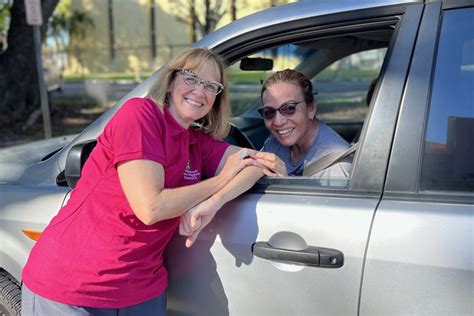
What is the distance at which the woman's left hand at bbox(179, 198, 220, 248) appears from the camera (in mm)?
1787

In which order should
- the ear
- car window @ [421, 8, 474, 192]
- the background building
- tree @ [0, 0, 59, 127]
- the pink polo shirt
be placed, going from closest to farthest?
car window @ [421, 8, 474, 192] < the pink polo shirt < the ear < tree @ [0, 0, 59, 127] < the background building

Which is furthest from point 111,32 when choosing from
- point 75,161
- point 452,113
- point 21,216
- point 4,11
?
point 452,113

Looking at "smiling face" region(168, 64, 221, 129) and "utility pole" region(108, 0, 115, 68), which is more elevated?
"utility pole" region(108, 0, 115, 68)

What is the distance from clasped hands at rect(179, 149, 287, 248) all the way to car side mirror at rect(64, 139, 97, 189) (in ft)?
1.65

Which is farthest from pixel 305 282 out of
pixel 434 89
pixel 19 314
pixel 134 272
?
pixel 19 314

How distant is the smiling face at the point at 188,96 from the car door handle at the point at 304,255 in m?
0.54

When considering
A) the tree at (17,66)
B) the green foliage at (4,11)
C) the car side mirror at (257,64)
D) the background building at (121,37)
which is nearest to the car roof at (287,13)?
the car side mirror at (257,64)

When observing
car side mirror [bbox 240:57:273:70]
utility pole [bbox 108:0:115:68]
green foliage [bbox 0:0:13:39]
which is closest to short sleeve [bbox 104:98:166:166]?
car side mirror [bbox 240:57:273:70]

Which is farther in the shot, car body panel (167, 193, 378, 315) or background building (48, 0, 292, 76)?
background building (48, 0, 292, 76)

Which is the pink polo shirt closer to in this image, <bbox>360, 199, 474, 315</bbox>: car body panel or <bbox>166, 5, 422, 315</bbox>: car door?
<bbox>166, 5, 422, 315</bbox>: car door

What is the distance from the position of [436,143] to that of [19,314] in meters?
1.81

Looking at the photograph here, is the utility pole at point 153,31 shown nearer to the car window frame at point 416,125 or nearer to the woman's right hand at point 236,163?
the woman's right hand at point 236,163

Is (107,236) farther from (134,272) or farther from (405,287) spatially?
(405,287)

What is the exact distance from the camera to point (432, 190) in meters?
1.63
